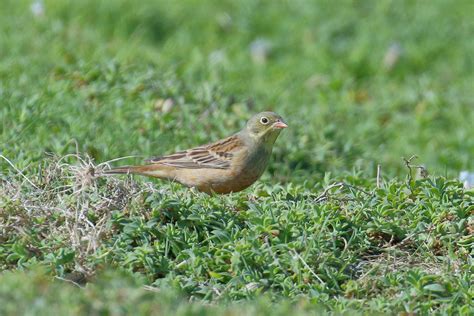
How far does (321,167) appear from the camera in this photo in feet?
33.3

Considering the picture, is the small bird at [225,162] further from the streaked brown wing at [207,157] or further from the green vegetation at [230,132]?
the green vegetation at [230,132]

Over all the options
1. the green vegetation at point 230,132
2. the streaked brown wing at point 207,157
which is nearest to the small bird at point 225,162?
the streaked brown wing at point 207,157

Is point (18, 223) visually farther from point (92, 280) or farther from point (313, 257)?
point (313, 257)

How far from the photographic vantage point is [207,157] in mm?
8672

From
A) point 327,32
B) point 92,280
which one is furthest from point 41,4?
point 92,280

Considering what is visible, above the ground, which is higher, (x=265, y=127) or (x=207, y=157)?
(x=265, y=127)

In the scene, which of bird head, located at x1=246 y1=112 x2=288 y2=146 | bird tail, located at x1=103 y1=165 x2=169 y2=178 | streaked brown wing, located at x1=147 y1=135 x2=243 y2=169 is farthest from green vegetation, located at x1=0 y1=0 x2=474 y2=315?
bird head, located at x1=246 y1=112 x2=288 y2=146

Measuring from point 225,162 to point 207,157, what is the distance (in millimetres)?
223

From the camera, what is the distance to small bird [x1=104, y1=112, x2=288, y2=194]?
27.7ft

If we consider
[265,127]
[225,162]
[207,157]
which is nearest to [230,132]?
[265,127]

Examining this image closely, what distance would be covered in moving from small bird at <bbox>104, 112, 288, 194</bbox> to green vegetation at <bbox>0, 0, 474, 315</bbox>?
19 cm

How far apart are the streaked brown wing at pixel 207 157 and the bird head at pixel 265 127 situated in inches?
5.4

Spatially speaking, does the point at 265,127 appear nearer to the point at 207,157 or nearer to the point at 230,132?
the point at 207,157

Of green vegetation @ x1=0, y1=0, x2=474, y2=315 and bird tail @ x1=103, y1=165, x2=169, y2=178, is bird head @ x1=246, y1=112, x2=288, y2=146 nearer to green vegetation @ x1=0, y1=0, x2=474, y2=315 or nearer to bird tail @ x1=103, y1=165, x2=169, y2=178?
green vegetation @ x1=0, y1=0, x2=474, y2=315
